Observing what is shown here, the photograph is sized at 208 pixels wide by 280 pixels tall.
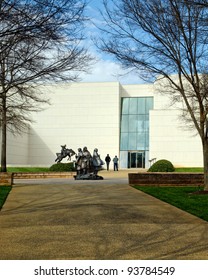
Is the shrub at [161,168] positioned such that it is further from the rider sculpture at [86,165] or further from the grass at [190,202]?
the grass at [190,202]

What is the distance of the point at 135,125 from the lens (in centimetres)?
5481

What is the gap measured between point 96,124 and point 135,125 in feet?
17.8

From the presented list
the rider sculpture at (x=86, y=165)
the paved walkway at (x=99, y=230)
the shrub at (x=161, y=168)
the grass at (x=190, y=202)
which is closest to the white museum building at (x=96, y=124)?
the shrub at (x=161, y=168)

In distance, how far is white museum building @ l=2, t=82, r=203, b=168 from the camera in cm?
5425

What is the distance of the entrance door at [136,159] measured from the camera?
5344 cm

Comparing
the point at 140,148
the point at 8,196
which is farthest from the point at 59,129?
the point at 8,196

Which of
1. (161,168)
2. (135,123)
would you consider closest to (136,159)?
(135,123)

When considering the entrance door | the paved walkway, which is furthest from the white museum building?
the paved walkway

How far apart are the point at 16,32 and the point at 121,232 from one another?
411cm

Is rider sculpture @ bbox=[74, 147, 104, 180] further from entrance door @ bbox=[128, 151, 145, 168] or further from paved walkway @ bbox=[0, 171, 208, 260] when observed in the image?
entrance door @ bbox=[128, 151, 145, 168]

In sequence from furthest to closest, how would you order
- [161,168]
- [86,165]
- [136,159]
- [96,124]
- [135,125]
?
[96,124], [135,125], [136,159], [161,168], [86,165]

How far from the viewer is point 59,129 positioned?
5675cm

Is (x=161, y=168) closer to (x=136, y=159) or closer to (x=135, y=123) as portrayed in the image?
(x=136, y=159)

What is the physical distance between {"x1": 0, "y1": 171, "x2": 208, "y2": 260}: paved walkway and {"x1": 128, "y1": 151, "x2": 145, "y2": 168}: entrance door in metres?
41.3
